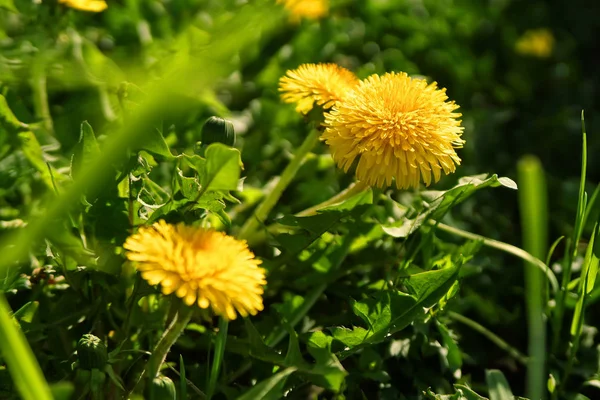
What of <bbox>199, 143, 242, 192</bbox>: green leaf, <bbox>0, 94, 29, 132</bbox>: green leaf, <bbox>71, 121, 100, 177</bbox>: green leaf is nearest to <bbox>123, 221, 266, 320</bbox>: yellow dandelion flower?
<bbox>199, 143, 242, 192</bbox>: green leaf

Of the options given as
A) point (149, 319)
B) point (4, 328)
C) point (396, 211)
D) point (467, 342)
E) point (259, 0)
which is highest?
point (259, 0)

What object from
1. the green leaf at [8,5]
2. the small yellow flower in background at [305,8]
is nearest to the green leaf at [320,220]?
the green leaf at [8,5]

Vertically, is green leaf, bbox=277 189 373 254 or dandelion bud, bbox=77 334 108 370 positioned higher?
green leaf, bbox=277 189 373 254

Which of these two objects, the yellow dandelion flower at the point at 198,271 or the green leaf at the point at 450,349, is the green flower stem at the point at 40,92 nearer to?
the yellow dandelion flower at the point at 198,271

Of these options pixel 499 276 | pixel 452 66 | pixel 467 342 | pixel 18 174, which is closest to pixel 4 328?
pixel 18 174

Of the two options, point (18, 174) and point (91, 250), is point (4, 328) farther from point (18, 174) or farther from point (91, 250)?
point (18, 174)

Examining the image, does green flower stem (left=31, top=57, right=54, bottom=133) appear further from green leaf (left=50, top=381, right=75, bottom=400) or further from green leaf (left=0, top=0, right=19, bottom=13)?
green leaf (left=50, top=381, right=75, bottom=400)
